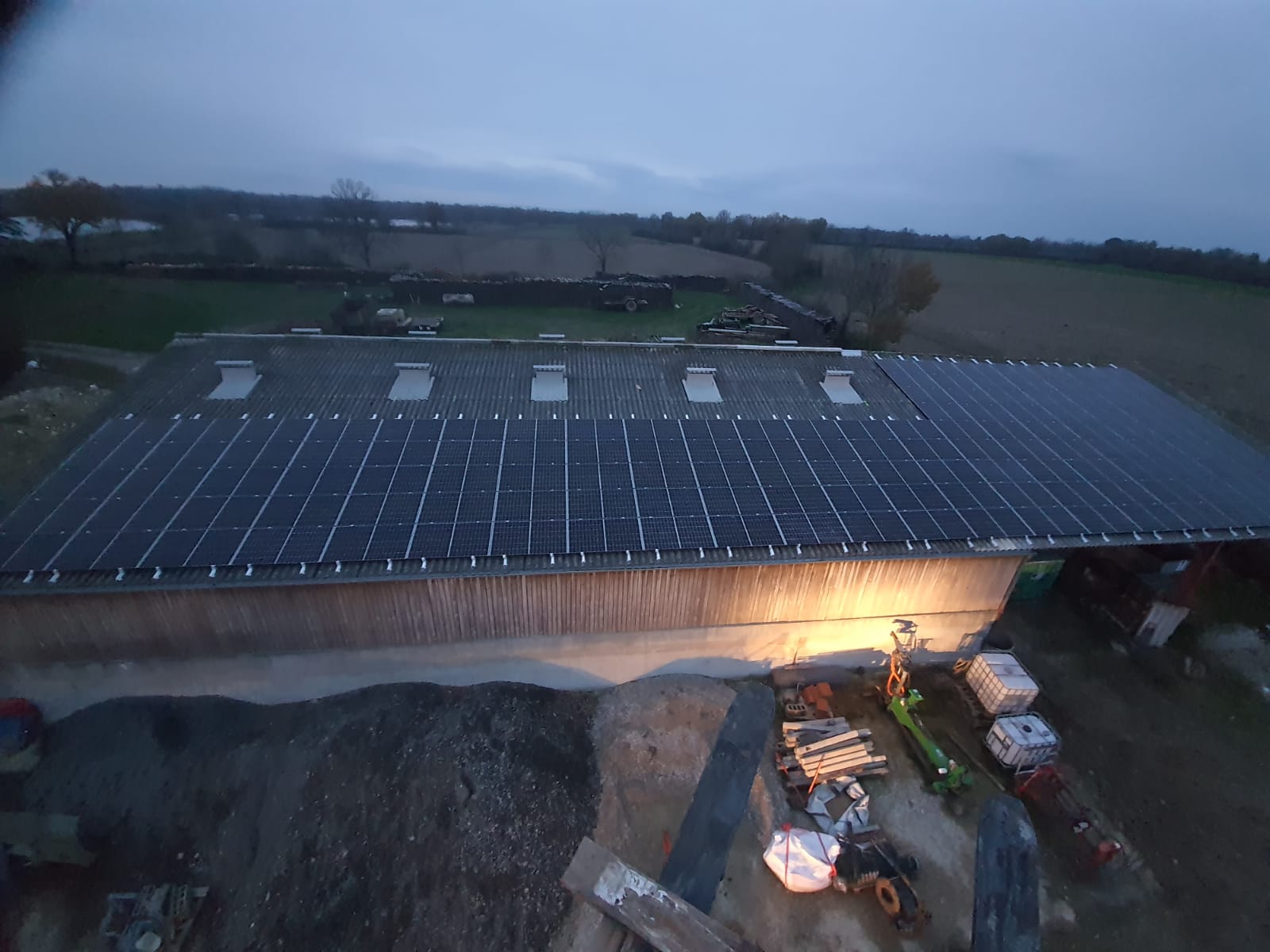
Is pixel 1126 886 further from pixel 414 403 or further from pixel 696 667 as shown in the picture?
pixel 414 403

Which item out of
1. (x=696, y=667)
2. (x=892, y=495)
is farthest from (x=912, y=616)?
(x=696, y=667)

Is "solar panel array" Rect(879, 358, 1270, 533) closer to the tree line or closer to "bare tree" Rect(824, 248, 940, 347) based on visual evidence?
"bare tree" Rect(824, 248, 940, 347)

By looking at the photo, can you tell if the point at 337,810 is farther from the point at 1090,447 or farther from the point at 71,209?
the point at 71,209

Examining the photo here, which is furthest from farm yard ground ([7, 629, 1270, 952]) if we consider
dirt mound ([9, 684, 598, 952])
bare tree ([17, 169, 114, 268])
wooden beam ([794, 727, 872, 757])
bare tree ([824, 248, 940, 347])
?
bare tree ([17, 169, 114, 268])

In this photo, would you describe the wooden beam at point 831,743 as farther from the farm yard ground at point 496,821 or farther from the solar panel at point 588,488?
the solar panel at point 588,488

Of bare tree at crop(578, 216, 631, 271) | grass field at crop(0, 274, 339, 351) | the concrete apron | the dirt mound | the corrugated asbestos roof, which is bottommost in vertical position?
the dirt mound
